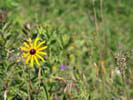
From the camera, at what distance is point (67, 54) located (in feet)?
11.6

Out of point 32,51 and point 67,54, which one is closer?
point 32,51

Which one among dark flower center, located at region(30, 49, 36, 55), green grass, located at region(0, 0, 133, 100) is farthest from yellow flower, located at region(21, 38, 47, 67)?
green grass, located at region(0, 0, 133, 100)

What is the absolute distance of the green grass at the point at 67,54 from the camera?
2.51m

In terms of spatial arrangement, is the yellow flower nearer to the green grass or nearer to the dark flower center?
the dark flower center

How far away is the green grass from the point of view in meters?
2.51

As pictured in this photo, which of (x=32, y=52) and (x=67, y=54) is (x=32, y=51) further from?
(x=67, y=54)

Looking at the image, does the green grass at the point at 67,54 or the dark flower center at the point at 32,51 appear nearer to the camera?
the dark flower center at the point at 32,51

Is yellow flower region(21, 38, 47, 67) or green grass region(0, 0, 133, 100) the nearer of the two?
yellow flower region(21, 38, 47, 67)

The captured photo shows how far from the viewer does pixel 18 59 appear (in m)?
2.47

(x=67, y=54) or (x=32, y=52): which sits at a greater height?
(x=67, y=54)

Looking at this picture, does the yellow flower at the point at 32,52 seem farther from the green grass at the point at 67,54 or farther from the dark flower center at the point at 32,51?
the green grass at the point at 67,54

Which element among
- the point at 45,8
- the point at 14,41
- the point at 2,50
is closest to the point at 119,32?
the point at 45,8

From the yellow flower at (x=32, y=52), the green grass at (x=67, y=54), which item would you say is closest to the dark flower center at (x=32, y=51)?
the yellow flower at (x=32, y=52)

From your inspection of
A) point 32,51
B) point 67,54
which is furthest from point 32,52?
point 67,54
